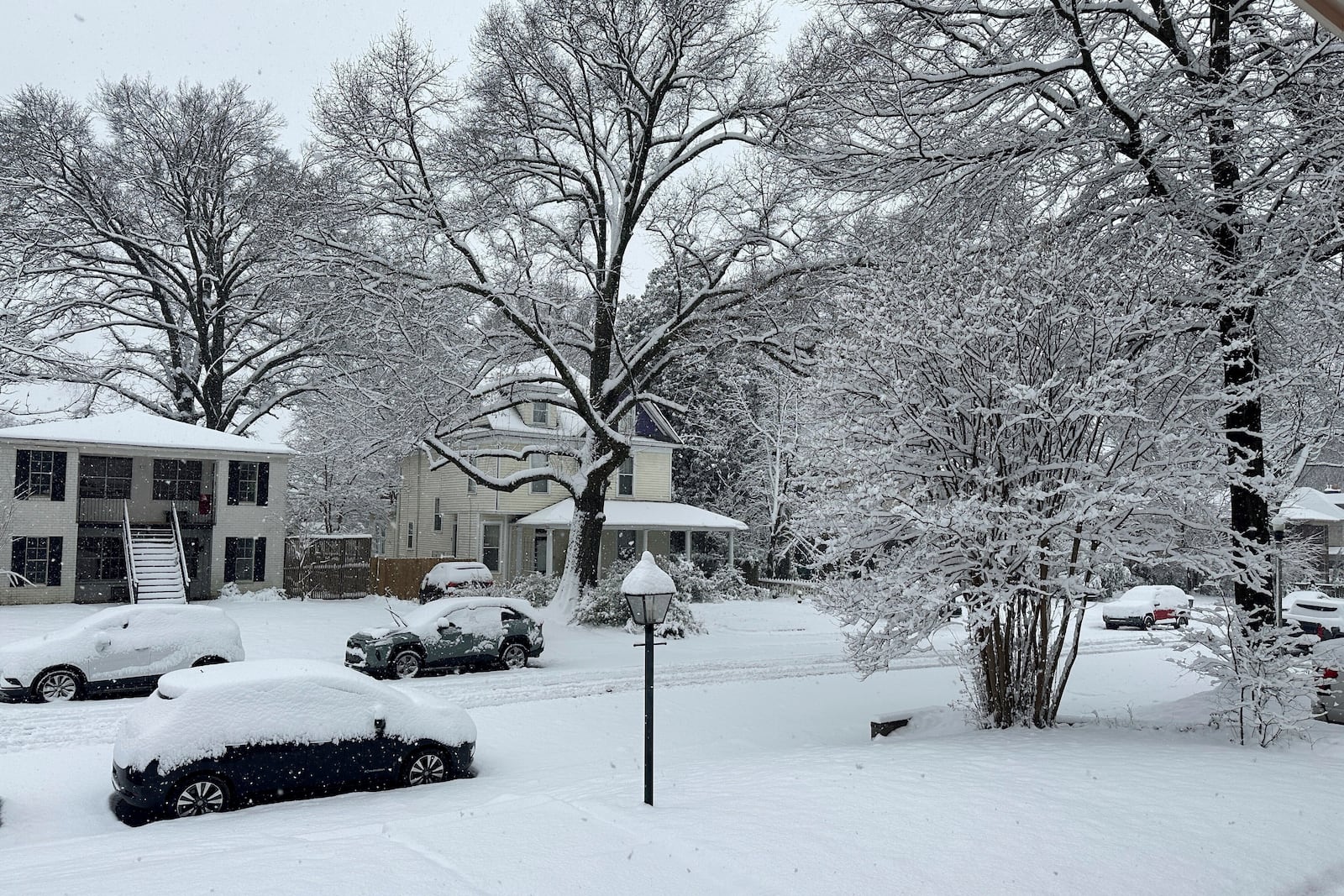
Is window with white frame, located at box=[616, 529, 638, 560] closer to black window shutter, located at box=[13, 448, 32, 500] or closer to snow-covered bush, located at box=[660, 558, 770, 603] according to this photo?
snow-covered bush, located at box=[660, 558, 770, 603]

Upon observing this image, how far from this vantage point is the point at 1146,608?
3034 cm

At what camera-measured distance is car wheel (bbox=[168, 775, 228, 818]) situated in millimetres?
9016

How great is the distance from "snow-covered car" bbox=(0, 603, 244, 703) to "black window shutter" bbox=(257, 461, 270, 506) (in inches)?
592

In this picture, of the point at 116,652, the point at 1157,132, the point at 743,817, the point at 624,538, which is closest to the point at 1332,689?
the point at 1157,132

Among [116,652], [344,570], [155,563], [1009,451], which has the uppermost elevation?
[1009,451]

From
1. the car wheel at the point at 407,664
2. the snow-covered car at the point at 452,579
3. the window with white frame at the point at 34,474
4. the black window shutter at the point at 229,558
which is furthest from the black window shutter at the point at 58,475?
the car wheel at the point at 407,664

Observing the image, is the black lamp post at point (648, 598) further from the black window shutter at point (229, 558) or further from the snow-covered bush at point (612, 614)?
the black window shutter at point (229, 558)

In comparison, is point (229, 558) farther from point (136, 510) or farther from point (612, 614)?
point (612, 614)

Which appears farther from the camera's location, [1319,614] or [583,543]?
[1319,614]

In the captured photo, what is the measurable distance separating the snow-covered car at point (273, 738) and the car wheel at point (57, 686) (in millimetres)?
6459

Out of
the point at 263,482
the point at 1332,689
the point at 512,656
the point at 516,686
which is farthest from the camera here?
the point at 263,482

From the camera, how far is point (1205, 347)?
12.8 m

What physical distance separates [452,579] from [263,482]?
24.1 feet

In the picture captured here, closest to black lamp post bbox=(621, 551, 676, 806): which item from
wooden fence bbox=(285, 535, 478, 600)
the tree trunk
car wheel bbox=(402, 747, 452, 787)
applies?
car wheel bbox=(402, 747, 452, 787)
